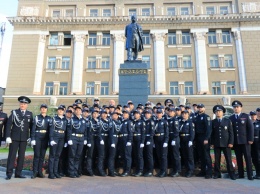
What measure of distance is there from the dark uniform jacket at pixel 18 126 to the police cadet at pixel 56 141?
0.78 meters

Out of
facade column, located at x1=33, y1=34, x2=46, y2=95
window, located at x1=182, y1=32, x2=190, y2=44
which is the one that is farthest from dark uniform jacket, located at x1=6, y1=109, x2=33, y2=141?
window, located at x1=182, y1=32, x2=190, y2=44

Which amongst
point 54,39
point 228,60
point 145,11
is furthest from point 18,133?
point 228,60

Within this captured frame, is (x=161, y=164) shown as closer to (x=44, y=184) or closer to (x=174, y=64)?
(x=44, y=184)

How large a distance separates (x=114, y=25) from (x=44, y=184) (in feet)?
86.4

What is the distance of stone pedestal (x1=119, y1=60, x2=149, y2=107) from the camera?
11.5 meters

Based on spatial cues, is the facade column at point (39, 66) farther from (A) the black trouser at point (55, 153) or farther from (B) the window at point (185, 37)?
(A) the black trouser at point (55, 153)

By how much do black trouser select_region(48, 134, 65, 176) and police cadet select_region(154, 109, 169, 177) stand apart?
2.87 metres

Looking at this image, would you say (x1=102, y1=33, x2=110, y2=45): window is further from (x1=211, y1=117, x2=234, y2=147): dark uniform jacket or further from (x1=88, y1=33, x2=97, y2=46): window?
(x1=211, y1=117, x2=234, y2=147): dark uniform jacket

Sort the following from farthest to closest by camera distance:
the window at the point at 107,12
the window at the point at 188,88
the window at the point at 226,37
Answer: the window at the point at 107,12
the window at the point at 226,37
the window at the point at 188,88

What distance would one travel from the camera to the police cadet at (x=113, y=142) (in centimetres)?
703

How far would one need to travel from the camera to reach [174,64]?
29.1m

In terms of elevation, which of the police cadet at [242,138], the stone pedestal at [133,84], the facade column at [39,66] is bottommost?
the police cadet at [242,138]

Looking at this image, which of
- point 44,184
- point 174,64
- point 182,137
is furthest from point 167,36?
point 44,184

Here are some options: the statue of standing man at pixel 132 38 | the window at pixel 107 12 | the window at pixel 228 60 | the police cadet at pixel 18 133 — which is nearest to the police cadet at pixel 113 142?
the police cadet at pixel 18 133
